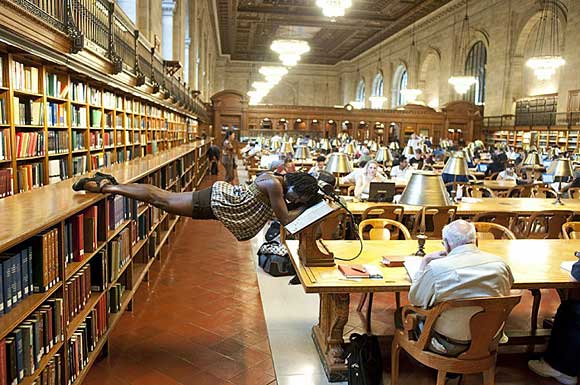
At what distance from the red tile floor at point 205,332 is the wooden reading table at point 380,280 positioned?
1.25 ft

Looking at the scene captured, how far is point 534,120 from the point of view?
58.3 feet

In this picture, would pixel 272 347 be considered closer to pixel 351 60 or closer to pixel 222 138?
pixel 222 138

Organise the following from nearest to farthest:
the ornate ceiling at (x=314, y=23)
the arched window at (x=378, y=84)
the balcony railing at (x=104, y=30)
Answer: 1. the balcony railing at (x=104, y=30)
2. the ornate ceiling at (x=314, y=23)
3. the arched window at (x=378, y=84)

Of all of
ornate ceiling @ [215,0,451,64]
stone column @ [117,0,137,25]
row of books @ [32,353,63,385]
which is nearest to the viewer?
row of books @ [32,353,63,385]

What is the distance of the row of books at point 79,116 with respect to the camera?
5291mm

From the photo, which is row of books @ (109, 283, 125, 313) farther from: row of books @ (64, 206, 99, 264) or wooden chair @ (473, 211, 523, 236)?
wooden chair @ (473, 211, 523, 236)

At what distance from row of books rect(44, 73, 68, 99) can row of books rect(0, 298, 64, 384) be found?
8.80ft

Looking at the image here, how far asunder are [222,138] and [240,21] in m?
5.68

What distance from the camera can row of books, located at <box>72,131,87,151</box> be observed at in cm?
536

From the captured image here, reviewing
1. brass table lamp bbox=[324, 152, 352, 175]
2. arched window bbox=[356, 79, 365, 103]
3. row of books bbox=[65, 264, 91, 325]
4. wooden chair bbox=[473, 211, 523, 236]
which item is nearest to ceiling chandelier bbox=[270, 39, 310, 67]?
brass table lamp bbox=[324, 152, 352, 175]

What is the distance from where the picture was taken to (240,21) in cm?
2423

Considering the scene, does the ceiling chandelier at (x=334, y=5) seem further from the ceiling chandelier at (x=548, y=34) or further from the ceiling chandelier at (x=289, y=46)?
the ceiling chandelier at (x=548, y=34)

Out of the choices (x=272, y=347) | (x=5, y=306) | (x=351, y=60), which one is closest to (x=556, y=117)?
(x=272, y=347)

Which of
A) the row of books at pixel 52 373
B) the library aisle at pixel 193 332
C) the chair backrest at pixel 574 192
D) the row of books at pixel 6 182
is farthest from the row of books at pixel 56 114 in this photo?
the chair backrest at pixel 574 192
